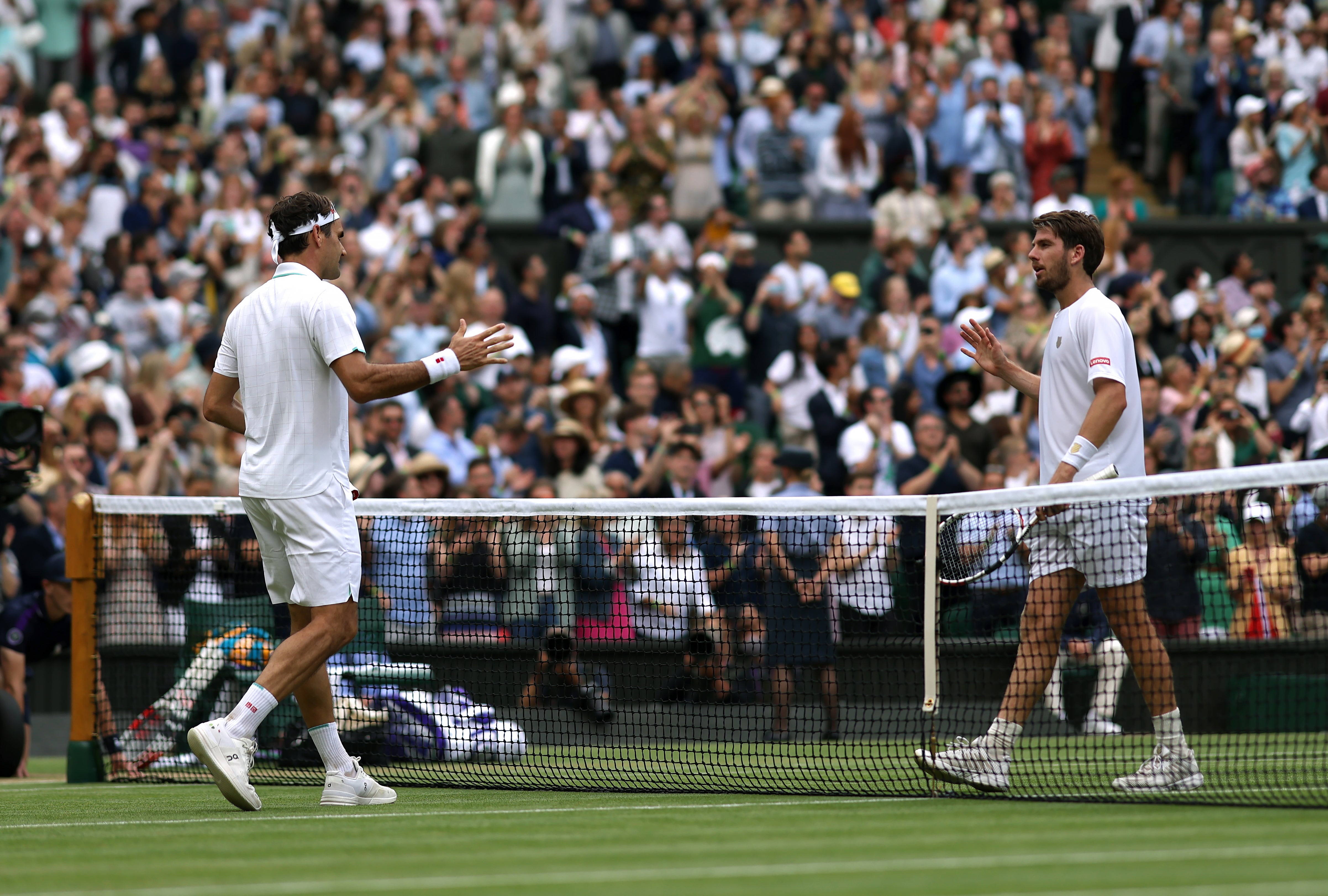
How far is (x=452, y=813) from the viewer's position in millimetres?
7703

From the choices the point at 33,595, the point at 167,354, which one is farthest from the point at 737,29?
the point at 33,595

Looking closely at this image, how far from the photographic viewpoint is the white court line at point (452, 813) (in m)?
7.42

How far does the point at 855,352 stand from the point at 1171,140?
763cm

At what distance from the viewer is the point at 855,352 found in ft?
57.7

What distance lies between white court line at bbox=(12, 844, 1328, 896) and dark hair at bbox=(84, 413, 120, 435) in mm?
10203

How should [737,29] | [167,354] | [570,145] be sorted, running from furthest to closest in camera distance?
[737,29] → [570,145] → [167,354]

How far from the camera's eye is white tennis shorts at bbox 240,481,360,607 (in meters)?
7.85

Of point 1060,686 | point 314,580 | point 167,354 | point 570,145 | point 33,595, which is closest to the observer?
point 314,580

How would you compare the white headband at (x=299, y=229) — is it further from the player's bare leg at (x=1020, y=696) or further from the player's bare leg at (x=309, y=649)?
the player's bare leg at (x=1020, y=696)

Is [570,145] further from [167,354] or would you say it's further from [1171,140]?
[1171,140]

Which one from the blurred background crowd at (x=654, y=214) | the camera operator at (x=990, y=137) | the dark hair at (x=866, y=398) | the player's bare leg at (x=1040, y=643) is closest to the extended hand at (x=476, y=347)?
the player's bare leg at (x=1040, y=643)

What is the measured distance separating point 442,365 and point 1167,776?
3.40m

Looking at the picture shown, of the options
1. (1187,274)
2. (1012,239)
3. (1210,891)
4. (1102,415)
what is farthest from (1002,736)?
(1187,274)

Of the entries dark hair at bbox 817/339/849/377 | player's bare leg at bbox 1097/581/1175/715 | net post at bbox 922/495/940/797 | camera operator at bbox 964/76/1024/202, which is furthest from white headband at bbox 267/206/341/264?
camera operator at bbox 964/76/1024/202
